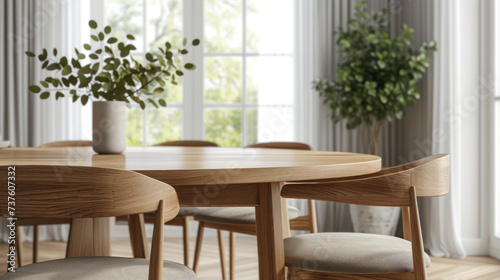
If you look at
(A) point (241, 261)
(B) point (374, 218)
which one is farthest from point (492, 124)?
(A) point (241, 261)

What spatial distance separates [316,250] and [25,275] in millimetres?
809

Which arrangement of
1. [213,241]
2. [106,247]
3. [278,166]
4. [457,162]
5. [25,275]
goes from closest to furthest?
[25,275] → [278,166] → [106,247] → [457,162] → [213,241]

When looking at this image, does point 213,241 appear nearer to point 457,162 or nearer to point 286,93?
point 286,93

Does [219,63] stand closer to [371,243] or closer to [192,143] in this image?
[192,143]

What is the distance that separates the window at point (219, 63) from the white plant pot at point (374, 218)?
1.01 meters

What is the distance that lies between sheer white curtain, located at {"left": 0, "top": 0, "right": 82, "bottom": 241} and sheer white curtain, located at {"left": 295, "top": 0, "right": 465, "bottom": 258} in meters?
1.83

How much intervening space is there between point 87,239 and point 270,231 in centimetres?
69

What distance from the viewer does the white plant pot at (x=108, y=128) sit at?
2.29 m

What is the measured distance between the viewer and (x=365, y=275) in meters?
1.66

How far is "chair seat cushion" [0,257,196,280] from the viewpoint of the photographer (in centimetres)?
143

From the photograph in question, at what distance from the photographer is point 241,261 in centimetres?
392

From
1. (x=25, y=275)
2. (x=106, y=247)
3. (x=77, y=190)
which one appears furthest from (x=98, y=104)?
(x=77, y=190)

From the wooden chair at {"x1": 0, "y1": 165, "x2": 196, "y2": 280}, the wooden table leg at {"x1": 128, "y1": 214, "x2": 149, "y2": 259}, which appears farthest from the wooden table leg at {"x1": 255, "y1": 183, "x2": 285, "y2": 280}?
the wooden table leg at {"x1": 128, "y1": 214, "x2": 149, "y2": 259}

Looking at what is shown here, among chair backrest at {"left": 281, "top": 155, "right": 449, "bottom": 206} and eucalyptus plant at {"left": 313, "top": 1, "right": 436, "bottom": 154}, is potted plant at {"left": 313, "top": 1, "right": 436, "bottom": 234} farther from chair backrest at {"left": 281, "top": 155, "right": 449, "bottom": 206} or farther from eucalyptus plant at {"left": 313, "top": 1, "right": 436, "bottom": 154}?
chair backrest at {"left": 281, "top": 155, "right": 449, "bottom": 206}
